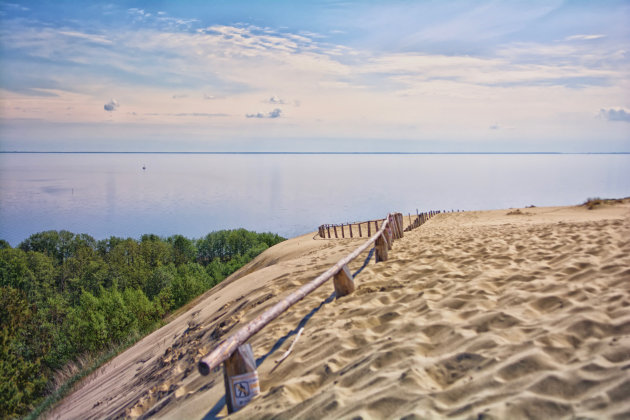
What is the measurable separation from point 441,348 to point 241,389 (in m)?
1.75

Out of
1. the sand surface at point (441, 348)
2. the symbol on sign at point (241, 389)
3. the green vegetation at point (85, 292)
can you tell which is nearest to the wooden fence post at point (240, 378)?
the symbol on sign at point (241, 389)

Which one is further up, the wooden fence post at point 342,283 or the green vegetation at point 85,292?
the wooden fence post at point 342,283

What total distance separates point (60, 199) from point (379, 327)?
121 metres

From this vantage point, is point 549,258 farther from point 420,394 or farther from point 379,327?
point 420,394

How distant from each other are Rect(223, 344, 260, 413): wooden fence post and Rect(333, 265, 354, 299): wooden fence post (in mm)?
2727

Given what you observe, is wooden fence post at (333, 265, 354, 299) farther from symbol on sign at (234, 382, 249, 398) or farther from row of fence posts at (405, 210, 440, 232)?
row of fence posts at (405, 210, 440, 232)

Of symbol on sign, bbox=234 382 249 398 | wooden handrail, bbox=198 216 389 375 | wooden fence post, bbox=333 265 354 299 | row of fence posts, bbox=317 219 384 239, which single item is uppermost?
wooden handrail, bbox=198 216 389 375

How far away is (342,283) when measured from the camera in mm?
6145

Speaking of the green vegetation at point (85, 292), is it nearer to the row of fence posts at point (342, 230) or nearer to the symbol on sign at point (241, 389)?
the row of fence posts at point (342, 230)

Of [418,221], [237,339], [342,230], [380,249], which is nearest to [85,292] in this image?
[342,230]

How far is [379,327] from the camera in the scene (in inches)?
178

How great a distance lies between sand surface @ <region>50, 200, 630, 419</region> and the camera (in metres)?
2.77

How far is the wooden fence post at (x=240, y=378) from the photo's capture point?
3.37 m

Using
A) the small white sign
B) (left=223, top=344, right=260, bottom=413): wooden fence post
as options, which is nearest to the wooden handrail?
(left=223, top=344, right=260, bottom=413): wooden fence post
